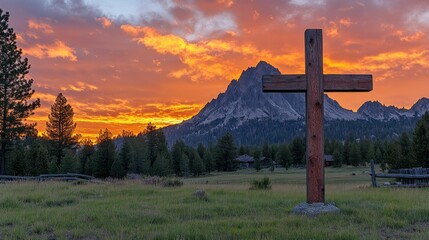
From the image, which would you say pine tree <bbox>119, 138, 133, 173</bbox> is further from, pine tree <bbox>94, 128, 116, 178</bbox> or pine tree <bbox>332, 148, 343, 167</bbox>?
pine tree <bbox>332, 148, 343, 167</bbox>

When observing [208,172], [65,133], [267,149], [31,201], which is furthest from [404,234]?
[267,149]

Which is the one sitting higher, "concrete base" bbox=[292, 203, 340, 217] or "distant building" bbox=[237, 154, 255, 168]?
"concrete base" bbox=[292, 203, 340, 217]

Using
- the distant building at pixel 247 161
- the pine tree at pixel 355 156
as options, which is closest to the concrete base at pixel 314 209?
the pine tree at pixel 355 156

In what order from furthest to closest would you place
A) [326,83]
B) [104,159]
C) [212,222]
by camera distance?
[104,159] < [326,83] < [212,222]

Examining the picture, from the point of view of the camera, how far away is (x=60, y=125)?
70750 mm

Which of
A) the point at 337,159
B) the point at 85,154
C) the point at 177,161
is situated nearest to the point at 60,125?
the point at 85,154

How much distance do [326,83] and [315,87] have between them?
426mm

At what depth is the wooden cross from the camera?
33.4 feet

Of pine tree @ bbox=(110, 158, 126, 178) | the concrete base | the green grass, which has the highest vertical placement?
the concrete base

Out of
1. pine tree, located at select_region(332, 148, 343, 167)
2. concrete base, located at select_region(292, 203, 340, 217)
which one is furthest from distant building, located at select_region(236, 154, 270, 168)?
concrete base, located at select_region(292, 203, 340, 217)

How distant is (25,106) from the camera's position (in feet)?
149

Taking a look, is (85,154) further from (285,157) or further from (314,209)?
(314,209)

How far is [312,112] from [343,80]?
1.38 meters

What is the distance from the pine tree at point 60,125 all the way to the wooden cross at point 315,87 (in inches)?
2588
